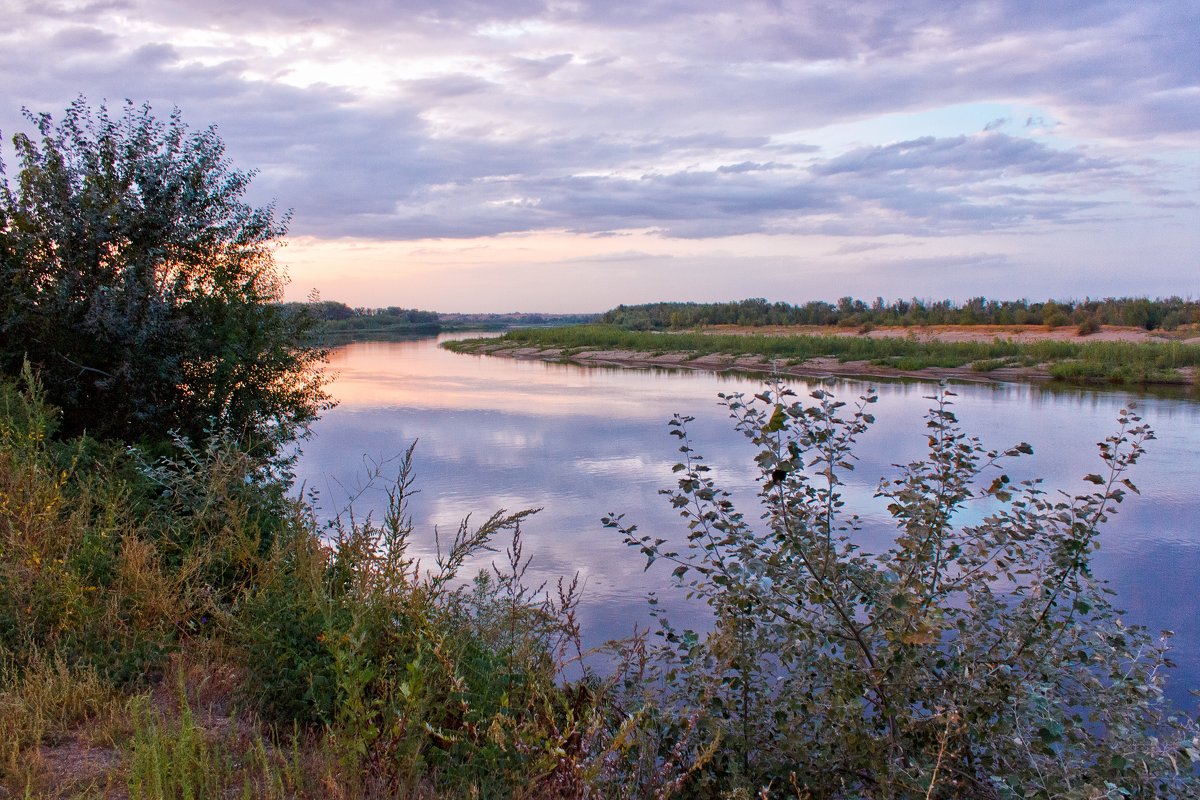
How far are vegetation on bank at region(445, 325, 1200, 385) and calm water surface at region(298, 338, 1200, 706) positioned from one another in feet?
11.0

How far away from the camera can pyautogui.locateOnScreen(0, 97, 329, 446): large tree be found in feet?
30.2

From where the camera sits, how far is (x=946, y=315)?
4953 cm

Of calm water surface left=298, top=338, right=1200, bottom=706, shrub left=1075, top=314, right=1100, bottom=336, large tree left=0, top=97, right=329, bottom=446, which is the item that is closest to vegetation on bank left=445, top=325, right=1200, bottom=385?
shrub left=1075, top=314, right=1100, bottom=336

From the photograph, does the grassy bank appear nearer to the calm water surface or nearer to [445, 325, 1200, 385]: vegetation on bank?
the calm water surface

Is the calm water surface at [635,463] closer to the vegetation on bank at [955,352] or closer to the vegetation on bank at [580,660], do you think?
the vegetation on bank at [580,660]

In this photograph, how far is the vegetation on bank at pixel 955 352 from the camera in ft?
87.7

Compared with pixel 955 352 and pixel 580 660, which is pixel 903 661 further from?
pixel 955 352

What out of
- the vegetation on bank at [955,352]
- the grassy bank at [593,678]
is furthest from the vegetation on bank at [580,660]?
the vegetation on bank at [955,352]

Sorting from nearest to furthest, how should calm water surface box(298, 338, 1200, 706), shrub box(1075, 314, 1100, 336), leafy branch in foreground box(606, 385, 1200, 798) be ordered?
leafy branch in foreground box(606, 385, 1200, 798) → calm water surface box(298, 338, 1200, 706) → shrub box(1075, 314, 1100, 336)

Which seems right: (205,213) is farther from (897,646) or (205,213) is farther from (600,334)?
(600,334)

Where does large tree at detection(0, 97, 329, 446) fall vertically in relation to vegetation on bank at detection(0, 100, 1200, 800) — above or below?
above

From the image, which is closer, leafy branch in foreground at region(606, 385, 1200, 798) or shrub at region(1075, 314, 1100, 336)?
leafy branch in foreground at region(606, 385, 1200, 798)

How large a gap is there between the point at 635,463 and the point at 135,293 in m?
7.40

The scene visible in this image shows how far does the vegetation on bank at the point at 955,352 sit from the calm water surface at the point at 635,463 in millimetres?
3349
